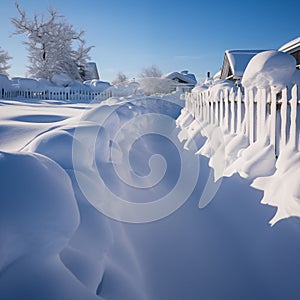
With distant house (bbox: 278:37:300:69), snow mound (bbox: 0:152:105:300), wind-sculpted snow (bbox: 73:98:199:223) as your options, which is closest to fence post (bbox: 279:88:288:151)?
wind-sculpted snow (bbox: 73:98:199:223)

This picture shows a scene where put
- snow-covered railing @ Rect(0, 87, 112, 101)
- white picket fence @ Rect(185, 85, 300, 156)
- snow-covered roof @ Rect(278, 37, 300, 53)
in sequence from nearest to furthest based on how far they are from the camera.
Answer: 1. white picket fence @ Rect(185, 85, 300, 156)
2. snow-covered roof @ Rect(278, 37, 300, 53)
3. snow-covered railing @ Rect(0, 87, 112, 101)

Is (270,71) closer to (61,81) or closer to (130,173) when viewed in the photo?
Answer: (130,173)

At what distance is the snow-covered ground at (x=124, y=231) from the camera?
1.05 metres

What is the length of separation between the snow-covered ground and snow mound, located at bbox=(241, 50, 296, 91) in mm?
1285

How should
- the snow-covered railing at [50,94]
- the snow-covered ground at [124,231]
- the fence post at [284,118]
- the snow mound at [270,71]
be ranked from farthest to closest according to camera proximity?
1. the snow-covered railing at [50,94]
2. the snow mound at [270,71]
3. the fence post at [284,118]
4. the snow-covered ground at [124,231]

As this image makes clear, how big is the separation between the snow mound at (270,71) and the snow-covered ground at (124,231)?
50.6 inches

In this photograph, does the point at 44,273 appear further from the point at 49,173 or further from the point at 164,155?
the point at 164,155

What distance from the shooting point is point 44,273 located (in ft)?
3.23

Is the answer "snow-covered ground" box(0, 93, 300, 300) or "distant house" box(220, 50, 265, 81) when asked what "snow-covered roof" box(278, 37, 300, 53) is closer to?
"distant house" box(220, 50, 265, 81)

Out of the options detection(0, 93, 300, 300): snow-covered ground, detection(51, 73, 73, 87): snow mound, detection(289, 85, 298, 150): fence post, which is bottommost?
detection(0, 93, 300, 300): snow-covered ground

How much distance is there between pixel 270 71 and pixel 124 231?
263 centimetres

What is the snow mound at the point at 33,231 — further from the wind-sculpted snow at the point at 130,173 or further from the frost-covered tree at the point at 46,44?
the frost-covered tree at the point at 46,44

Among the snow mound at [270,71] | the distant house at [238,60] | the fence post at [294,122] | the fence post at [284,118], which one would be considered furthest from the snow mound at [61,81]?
the fence post at [294,122]

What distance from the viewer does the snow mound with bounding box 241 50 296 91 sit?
133 inches
